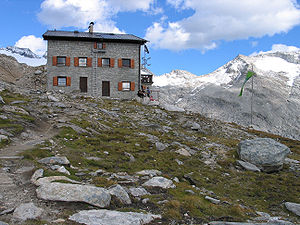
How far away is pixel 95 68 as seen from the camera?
1438 inches

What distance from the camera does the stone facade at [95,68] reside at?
35844mm

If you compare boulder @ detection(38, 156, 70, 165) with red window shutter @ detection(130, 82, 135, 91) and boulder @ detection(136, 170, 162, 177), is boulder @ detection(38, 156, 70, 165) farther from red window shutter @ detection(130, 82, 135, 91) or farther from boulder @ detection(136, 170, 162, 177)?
red window shutter @ detection(130, 82, 135, 91)

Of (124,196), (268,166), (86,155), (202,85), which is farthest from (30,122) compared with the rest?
(202,85)

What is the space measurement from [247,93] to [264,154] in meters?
127

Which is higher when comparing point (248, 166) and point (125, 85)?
point (125, 85)

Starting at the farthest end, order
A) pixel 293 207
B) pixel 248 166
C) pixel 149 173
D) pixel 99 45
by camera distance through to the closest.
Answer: pixel 99 45
pixel 248 166
pixel 149 173
pixel 293 207

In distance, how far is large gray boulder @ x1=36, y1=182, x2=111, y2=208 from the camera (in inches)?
247

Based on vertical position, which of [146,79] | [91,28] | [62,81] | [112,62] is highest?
[91,28]

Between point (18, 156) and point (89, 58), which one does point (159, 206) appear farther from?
point (89, 58)

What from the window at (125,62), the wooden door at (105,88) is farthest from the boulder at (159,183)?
the window at (125,62)

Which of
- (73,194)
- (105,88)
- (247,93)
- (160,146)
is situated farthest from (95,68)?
(247,93)

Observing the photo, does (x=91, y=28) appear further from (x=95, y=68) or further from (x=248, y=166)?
(x=248, y=166)

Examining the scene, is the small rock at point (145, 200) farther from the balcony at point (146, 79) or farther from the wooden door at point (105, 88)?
the balcony at point (146, 79)

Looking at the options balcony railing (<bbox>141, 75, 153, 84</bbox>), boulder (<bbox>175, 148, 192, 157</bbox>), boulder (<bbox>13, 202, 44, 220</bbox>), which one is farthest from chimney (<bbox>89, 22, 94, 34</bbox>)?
boulder (<bbox>13, 202, 44, 220</bbox>)
